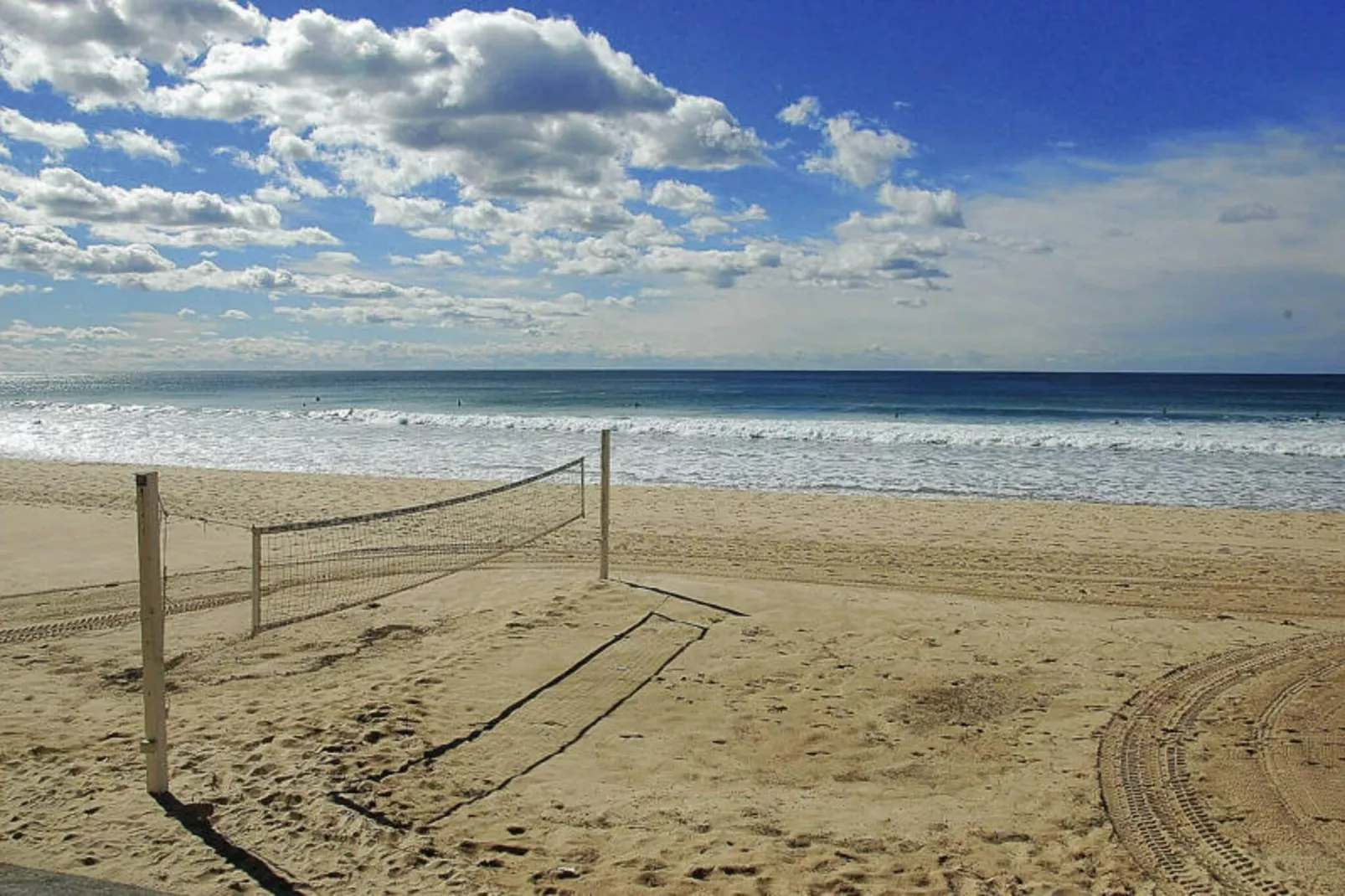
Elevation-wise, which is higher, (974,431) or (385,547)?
(974,431)

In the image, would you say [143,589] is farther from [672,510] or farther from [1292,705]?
[672,510]

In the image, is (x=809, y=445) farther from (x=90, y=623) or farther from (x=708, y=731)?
(x=708, y=731)

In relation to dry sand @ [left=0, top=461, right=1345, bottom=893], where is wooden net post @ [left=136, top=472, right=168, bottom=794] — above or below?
above

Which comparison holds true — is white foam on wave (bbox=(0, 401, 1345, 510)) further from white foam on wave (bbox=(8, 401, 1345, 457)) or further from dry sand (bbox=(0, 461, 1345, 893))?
dry sand (bbox=(0, 461, 1345, 893))

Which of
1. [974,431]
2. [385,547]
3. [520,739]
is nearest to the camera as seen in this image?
[520,739]

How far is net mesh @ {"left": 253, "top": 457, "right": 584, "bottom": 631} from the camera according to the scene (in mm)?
8742

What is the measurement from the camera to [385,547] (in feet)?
39.1

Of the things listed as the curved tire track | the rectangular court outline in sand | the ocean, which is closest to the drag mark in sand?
the rectangular court outline in sand

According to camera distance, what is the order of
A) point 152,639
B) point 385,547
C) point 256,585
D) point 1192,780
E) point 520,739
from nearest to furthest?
1. point 152,639
2. point 1192,780
3. point 520,739
4. point 256,585
5. point 385,547

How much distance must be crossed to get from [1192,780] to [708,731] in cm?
282

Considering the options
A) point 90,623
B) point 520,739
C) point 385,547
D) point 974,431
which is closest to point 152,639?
point 520,739

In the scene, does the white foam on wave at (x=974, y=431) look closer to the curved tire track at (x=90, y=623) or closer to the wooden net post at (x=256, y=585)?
the curved tire track at (x=90, y=623)

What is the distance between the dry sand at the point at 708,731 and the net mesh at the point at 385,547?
0.49 meters

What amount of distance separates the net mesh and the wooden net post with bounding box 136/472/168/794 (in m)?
2.22
